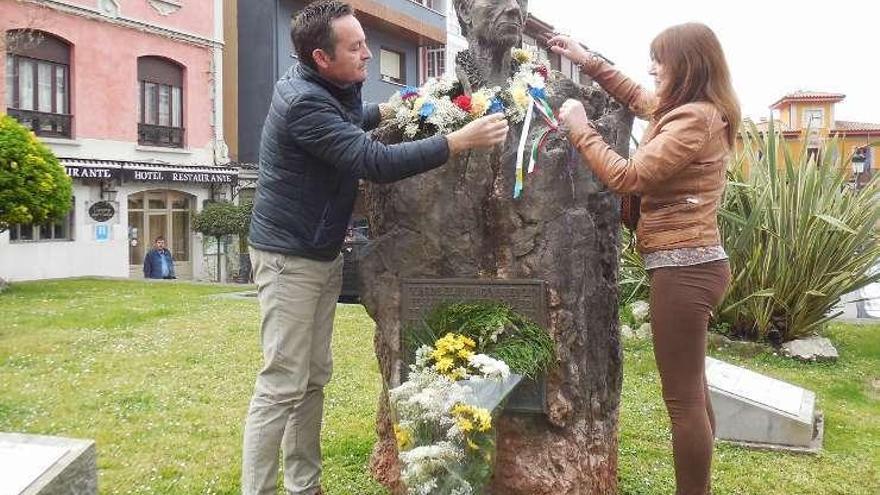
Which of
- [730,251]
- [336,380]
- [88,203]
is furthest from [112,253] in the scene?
[730,251]

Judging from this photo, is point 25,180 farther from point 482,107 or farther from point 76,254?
point 482,107

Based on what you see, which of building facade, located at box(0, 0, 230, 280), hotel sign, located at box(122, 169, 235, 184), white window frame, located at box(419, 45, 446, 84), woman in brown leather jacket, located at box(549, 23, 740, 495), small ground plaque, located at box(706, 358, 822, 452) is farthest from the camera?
white window frame, located at box(419, 45, 446, 84)

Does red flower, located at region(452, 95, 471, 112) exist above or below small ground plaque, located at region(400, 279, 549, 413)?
above

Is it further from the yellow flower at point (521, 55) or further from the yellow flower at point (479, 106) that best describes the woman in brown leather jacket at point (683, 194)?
the yellow flower at point (521, 55)

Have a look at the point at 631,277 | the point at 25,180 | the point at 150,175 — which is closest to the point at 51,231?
the point at 150,175

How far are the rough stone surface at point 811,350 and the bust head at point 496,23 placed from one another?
5.62 m

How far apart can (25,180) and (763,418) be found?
1084cm

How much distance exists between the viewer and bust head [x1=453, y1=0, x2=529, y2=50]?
12.3ft

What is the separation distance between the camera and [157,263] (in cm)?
1728

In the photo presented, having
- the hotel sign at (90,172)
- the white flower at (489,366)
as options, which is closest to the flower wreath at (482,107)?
the white flower at (489,366)

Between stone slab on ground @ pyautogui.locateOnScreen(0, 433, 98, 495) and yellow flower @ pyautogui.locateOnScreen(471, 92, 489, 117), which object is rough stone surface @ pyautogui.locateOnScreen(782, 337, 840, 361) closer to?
yellow flower @ pyautogui.locateOnScreen(471, 92, 489, 117)

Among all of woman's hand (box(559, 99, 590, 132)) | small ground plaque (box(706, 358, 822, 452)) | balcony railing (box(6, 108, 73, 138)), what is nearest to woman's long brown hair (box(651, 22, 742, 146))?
woman's hand (box(559, 99, 590, 132))

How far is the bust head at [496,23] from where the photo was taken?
374cm

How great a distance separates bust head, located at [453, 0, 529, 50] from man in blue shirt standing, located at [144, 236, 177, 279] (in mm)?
14932
